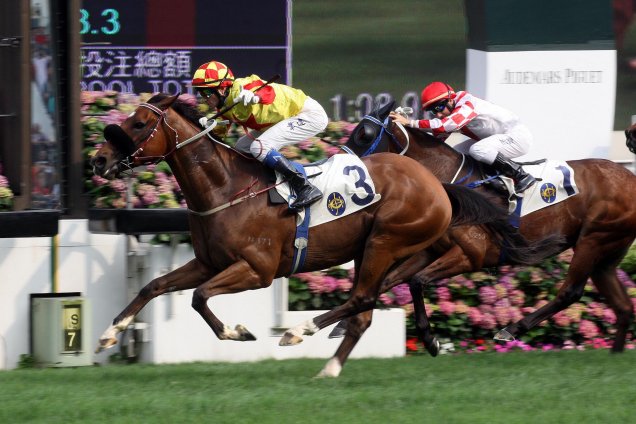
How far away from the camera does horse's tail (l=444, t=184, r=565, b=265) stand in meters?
8.27

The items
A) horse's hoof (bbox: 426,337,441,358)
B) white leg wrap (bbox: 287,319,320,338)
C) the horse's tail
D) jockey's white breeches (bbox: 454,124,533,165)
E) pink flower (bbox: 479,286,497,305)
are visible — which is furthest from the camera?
pink flower (bbox: 479,286,497,305)

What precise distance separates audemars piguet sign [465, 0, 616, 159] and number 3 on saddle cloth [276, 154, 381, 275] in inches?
148

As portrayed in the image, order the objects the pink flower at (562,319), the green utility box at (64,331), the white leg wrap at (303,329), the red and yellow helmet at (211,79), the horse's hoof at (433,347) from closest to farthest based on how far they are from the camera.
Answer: the white leg wrap at (303,329), the red and yellow helmet at (211,79), the green utility box at (64,331), the horse's hoof at (433,347), the pink flower at (562,319)

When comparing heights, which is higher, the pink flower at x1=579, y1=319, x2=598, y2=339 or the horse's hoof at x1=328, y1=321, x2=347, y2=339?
the horse's hoof at x1=328, y1=321, x2=347, y2=339

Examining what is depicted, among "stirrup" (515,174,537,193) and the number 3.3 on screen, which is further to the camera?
the number 3.3 on screen

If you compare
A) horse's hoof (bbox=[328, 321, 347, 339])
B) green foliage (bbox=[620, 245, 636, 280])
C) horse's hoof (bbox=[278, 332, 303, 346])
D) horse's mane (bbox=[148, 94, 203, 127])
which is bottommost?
horse's hoof (bbox=[328, 321, 347, 339])

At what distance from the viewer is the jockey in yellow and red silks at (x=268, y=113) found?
7.74 meters

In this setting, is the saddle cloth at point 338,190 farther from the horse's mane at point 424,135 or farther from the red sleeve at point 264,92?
the horse's mane at point 424,135

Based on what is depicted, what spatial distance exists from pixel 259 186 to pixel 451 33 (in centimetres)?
829

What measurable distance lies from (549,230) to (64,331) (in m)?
3.21

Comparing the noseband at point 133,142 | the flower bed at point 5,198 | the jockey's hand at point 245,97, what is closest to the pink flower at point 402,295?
the jockey's hand at point 245,97

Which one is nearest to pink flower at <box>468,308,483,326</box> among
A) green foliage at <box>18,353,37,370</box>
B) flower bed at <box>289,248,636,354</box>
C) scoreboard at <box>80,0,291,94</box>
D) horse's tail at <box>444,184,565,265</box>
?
flower bed at <box>289,248,636,354</box>

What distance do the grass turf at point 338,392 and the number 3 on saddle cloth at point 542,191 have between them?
3.31ft

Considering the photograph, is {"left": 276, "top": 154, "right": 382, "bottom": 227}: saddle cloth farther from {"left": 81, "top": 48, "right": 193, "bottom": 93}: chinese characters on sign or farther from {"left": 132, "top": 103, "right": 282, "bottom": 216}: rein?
{"left": 81, "top": 48, "right": 193, "bottom": 93}: chinese characters on sign
